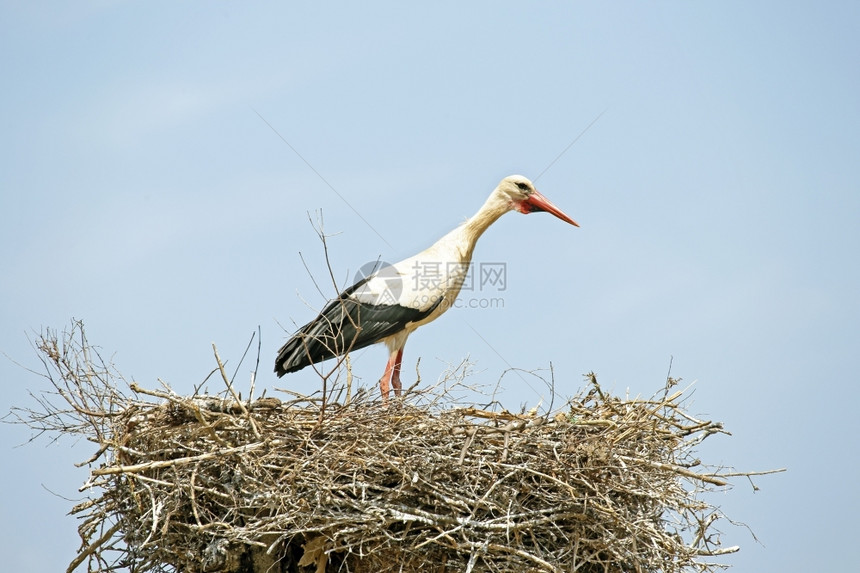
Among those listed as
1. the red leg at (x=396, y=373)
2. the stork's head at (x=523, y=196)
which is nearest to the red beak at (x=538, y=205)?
the stork's head at (x=523, y=196)

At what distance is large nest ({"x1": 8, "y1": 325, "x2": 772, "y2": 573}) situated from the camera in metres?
4.54

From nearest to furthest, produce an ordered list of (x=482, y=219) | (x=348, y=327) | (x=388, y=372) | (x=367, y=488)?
1. (x=367, y=488)
2. (x=348, y=327)
3. (x=388, y=372)
4. (x=482, y=219)

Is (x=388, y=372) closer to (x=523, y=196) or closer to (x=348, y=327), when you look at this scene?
(x=348, y=327)

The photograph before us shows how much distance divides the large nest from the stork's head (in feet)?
7.30

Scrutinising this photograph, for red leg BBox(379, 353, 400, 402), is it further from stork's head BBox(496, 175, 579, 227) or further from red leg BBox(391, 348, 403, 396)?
stork's head BBox(496, 175, 579, 227)

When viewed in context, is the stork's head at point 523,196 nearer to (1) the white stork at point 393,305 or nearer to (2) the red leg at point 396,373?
(1) the white stork at point 393,305

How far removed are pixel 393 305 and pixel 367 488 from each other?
1.86m

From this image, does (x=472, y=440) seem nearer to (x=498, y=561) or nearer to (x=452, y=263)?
(x=498, y=561)

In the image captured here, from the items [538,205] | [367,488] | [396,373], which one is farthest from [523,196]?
[367,488]

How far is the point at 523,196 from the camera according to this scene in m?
6.86

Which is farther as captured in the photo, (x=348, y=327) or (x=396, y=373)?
(x=396, y=373)

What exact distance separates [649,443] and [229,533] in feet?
7.17

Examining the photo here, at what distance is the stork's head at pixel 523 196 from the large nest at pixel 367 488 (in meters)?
2.22

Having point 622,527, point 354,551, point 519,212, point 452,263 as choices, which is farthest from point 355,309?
point 622,527
